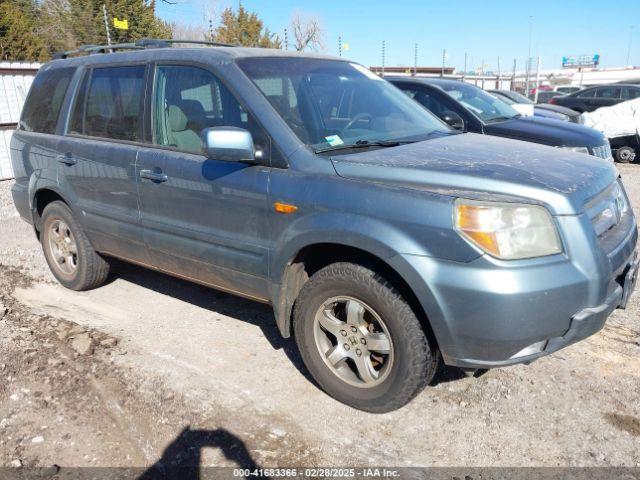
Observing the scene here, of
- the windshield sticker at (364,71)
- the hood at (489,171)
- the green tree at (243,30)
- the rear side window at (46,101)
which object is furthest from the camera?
the green tree at (243,30)

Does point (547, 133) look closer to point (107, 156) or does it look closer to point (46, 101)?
point (107, 156)

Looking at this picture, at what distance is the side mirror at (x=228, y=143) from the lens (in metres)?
3.01

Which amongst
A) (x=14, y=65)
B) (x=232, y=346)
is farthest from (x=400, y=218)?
(x=14, y=65)

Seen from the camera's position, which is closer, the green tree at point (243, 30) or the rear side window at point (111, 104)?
the rear side window at point (111, 104)

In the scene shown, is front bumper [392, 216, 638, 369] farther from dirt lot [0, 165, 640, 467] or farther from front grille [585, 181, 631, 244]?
→ dirt lot [0, 165, 640, 467]

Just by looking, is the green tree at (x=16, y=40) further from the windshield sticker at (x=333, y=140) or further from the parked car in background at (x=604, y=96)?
Result: the windshield sticker at (x=333, y=140)

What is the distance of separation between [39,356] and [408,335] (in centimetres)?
256

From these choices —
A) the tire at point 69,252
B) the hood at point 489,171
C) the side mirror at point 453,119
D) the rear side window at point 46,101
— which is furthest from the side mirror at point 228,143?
the side mirror at point 453,119

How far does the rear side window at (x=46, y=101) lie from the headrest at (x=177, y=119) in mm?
1399

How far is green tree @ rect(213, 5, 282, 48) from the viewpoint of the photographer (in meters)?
29.2

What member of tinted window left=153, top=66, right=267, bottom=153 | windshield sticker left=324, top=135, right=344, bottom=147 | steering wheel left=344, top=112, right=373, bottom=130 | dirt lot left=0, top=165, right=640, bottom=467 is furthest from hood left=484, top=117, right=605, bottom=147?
tinted window left=153, top=66, right=267, bottom=153

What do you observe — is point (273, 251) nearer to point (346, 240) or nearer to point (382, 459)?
point (346, 240)

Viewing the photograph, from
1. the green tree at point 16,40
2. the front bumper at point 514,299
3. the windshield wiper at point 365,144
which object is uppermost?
the green tree at point 16,40

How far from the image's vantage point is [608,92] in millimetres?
16625
